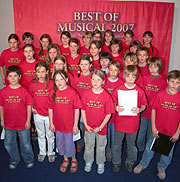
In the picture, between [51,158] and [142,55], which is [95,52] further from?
[51,158]

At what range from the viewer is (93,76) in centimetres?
259

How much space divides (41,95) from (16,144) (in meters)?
0.89

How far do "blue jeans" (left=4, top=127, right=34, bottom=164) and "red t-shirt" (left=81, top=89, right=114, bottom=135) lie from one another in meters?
1.05

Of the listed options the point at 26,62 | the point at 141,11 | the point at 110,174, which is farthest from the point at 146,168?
the point at 141,11

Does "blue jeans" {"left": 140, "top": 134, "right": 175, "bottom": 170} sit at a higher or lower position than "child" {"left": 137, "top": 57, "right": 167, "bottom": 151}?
lower

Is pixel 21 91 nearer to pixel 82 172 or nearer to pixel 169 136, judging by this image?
pixel 82 172

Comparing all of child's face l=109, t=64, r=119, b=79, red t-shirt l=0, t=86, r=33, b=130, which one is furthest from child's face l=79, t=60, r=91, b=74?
red t-shirt l=0, t=86, r=33, b=130

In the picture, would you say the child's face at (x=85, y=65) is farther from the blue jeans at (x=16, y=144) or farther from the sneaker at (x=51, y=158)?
the sneaker at (x=51, y=158)

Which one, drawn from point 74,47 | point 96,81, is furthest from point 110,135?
point 74,47

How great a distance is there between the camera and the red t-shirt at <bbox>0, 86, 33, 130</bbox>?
8.84 feet

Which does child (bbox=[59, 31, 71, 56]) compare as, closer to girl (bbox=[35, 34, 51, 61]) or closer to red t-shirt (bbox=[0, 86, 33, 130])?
girl (bbox=[35, 34, 51, 61])

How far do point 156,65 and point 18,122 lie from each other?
2305 millimetres

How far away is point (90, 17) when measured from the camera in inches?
200

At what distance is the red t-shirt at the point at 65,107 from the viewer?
2699 mm
